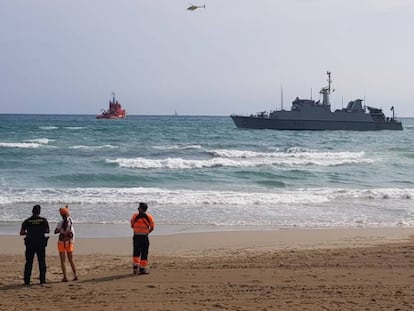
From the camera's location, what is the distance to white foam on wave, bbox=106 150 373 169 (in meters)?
30.7

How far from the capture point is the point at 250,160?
3462 centimetres

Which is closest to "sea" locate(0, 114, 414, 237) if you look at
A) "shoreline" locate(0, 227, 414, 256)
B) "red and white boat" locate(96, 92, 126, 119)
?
"shoreline" locate(0, 227, 414, 256)

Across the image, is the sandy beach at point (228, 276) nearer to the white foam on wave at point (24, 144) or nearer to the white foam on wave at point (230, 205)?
the white foam on wave at point (230, 205)

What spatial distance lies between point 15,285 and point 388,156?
32949 mm

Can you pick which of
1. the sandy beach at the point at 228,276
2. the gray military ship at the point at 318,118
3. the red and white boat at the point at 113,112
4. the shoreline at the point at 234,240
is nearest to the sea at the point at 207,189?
the shoreline at the point at 234,240

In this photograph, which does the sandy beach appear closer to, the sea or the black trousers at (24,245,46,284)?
the black trousers at (24,245,46,284)

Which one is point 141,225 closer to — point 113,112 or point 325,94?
point 325,94

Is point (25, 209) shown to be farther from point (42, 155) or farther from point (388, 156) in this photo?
point (388, 156)

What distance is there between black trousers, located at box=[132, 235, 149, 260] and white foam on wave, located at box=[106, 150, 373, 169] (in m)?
20.3

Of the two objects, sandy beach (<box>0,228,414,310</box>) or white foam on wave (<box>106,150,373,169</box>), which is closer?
sandy beach (<box>0,228,414,310</box>)

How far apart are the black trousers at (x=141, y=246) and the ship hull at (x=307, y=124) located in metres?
60.1

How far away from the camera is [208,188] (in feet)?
72.1

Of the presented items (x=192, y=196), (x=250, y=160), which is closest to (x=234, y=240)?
(x=192, y=196)

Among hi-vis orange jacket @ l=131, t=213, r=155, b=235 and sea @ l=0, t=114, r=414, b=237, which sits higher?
hi-vis orange jacket @ l=131, t=213, r=155, b=235
